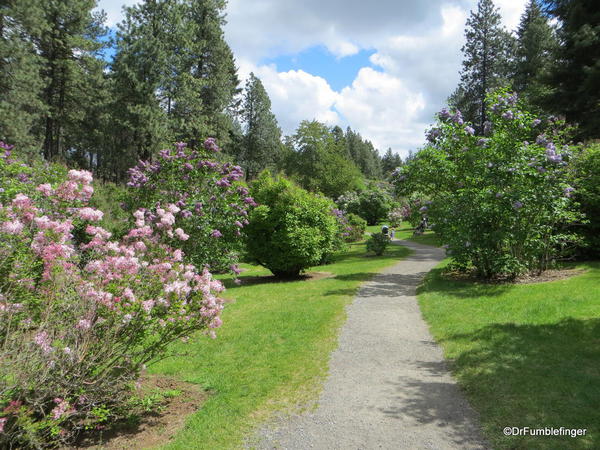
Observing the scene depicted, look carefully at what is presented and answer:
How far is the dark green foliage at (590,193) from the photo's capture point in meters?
11.2

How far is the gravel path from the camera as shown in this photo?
3.58 m

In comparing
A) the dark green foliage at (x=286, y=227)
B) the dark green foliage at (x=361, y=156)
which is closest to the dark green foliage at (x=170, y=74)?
the dark green foliage at (x=286, y=227)

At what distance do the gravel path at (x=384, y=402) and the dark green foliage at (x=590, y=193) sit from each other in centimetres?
783

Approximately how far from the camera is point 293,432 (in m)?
3.72

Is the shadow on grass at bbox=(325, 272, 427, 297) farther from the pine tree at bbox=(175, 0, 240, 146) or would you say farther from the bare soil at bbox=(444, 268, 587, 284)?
the pine tree at bbox=(175, 0, 240, 146)

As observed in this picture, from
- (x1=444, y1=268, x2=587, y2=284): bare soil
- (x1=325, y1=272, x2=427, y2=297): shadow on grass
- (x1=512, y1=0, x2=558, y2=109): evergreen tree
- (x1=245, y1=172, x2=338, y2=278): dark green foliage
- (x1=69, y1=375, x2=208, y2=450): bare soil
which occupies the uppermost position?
(x1=512, y1=0, x2=558, y2=109): evergreen tree

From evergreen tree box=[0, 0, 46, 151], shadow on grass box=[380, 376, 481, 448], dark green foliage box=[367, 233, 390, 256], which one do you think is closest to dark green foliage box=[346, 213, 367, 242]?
dark green foliage box=[367, 233, 390, 256]

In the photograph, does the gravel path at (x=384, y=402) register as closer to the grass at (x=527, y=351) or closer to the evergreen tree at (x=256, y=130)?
the grass at (x=527, y=351)

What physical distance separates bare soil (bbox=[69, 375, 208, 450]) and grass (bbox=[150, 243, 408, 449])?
151 mm

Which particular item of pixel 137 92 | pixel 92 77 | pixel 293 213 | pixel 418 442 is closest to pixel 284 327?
pixel 418 442

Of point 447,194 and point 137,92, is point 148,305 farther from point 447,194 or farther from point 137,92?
point 137,92

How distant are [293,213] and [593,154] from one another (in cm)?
941

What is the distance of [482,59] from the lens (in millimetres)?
31562

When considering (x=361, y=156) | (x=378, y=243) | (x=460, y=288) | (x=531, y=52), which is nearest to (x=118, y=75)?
(x=378, y=243)
